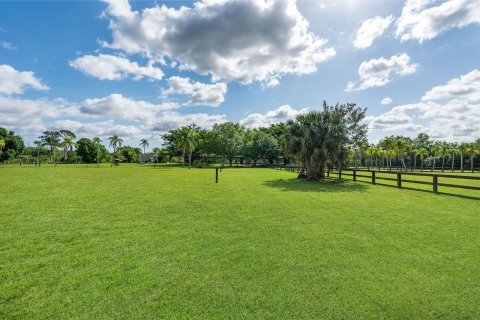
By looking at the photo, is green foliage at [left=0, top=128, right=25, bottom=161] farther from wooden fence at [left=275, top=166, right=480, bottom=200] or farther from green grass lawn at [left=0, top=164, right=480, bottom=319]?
wooden fence at [left=275, top=166, right=480, bottom=200]

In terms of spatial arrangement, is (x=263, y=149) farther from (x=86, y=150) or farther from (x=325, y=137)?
(x=86, y=150)

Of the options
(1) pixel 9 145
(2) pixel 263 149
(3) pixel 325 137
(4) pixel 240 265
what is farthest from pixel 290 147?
(1) pixel 9 145

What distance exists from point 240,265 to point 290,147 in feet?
58.2

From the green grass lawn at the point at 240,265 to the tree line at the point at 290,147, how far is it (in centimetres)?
1259

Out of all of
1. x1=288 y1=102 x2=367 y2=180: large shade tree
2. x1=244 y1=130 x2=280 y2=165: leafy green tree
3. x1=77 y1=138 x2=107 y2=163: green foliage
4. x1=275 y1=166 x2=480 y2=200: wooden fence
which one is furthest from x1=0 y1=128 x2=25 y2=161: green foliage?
x1=275 y1=166 x2=480 y2=200: wooden fence

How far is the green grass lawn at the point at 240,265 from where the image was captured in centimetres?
307

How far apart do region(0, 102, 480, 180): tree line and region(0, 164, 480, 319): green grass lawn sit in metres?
12.6

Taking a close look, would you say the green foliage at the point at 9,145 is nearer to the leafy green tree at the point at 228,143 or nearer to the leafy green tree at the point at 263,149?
the leafy green tree at the point at 228,143

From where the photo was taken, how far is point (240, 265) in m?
4.25

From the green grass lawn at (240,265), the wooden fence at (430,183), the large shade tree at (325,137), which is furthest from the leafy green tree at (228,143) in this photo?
the green grass lawn at (240,265)

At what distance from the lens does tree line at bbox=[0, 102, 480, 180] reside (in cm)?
2019

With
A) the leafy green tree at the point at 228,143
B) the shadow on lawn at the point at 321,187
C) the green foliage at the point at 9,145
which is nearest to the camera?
the shadow on lawn at the point at 321,187

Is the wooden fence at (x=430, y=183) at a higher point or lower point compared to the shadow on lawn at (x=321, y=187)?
higher

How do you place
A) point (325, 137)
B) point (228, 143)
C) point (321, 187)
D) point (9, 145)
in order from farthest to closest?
point (9, 145) < point (228, 143) < point (325, 137) < point (321, 187)
